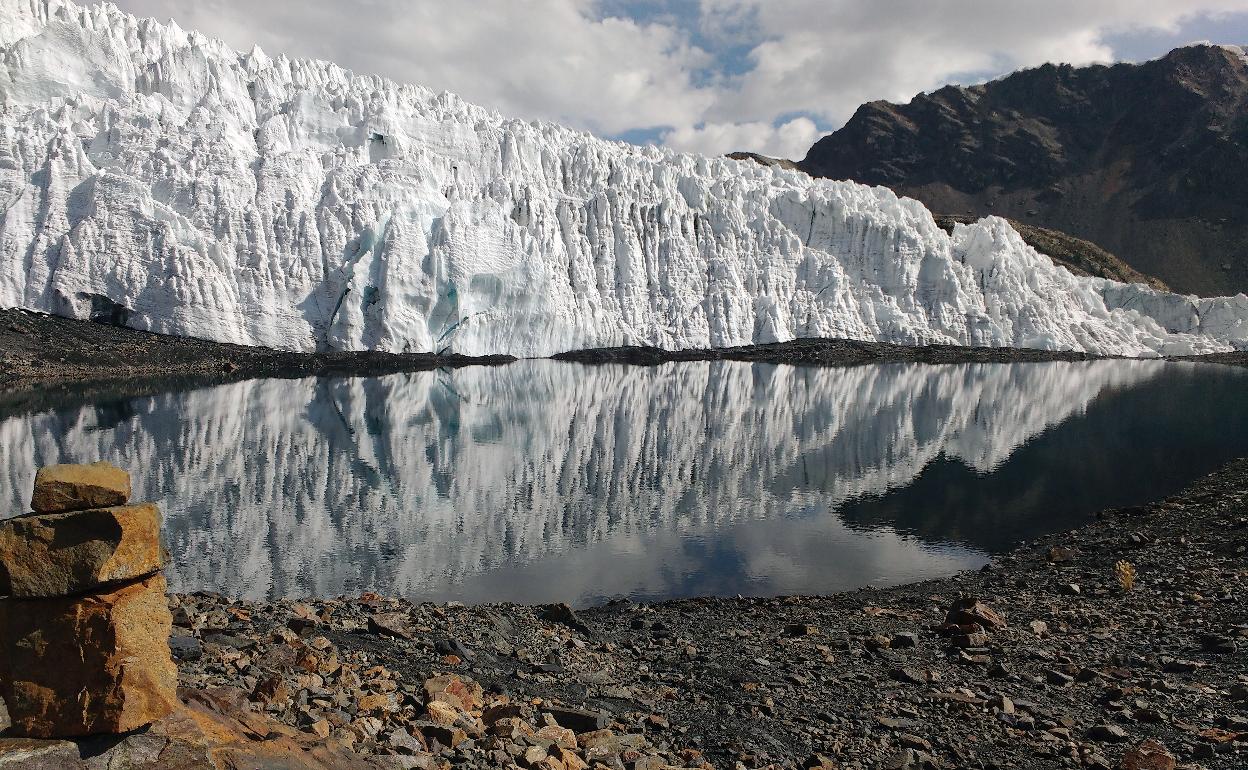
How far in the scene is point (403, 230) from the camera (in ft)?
205

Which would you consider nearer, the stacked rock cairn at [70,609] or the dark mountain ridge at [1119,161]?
the stacked rock cairn at [70,609]

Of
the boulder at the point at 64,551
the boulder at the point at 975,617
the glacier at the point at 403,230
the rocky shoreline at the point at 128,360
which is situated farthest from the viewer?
the glacier at the point at 403,230

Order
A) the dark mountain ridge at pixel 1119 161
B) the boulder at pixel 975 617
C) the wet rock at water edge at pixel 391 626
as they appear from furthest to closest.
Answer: the dark mountain ridge at pixel 1119 161 < the boulder at pixel 975 617 < the wet rock at water edge at pixel 391 626

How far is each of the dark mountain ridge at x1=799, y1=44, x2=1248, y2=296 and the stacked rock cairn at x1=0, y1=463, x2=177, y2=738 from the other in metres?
166

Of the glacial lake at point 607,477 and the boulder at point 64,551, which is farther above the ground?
the boulder at point 64,551

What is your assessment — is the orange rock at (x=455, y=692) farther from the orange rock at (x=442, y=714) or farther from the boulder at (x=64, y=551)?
the boulder at (x=64, y=551)

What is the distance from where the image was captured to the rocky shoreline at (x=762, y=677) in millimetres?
6305

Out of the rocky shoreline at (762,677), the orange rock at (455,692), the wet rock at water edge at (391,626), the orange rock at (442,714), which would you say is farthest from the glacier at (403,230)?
the orange rock at (442,714)

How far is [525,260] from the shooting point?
65.7m

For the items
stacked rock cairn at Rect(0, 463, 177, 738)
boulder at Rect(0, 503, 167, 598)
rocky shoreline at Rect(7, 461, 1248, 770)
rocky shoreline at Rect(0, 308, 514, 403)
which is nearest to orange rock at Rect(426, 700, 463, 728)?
rocky shoreline at Rect(7, 461, 1248, 770)

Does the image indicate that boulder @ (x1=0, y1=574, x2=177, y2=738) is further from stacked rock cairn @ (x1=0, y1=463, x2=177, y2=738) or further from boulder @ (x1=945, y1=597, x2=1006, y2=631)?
boulder @ (x1=945, y1=597, x2=1006, y2=631)

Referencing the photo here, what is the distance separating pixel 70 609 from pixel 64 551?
0.32 meters

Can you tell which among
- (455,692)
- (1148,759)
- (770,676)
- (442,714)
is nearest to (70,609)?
(442,714)

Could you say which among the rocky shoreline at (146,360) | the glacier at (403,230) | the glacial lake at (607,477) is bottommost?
the glacial lake at (607,477)
